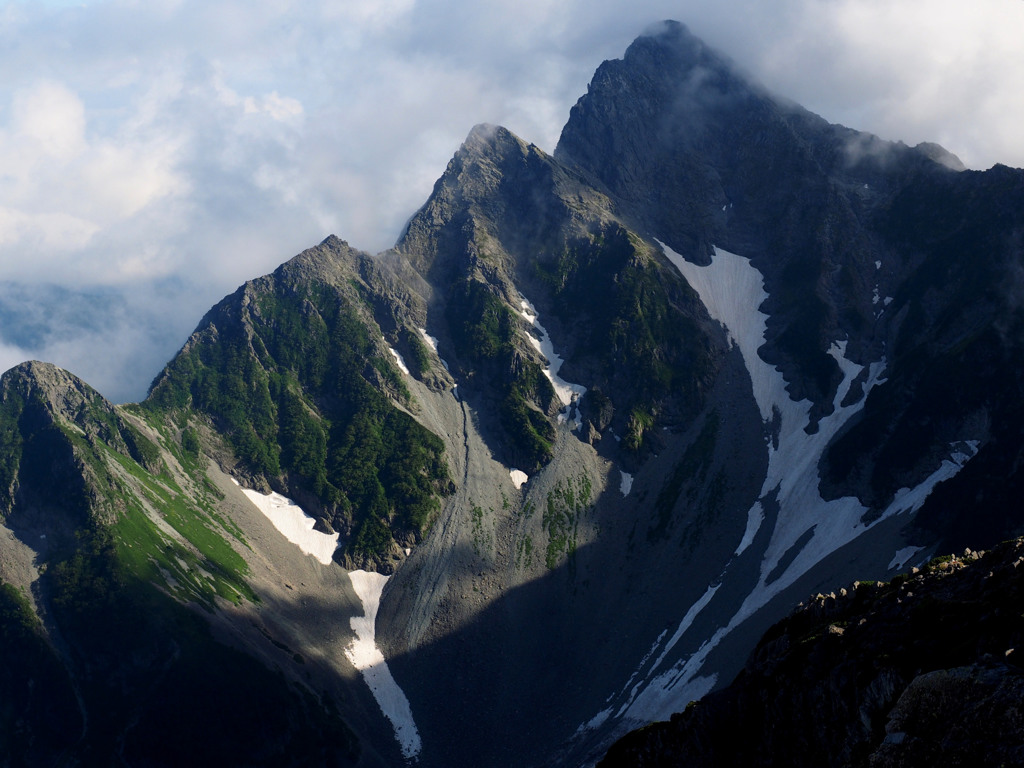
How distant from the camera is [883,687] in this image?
162 feet

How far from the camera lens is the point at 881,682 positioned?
49.7 metres

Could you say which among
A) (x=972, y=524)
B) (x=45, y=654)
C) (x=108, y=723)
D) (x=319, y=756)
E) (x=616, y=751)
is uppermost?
(x=45, y=654)

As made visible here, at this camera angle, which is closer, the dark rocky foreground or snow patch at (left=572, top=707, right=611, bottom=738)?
the dark rocky foreground

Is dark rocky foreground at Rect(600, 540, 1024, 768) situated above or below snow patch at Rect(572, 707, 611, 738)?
below

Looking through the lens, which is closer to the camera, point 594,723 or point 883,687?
point 883,687

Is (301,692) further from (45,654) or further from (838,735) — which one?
(838,735)

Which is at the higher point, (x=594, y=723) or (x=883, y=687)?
(x=594, y=723)

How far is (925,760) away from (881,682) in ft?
45.2

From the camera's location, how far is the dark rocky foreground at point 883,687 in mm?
36281

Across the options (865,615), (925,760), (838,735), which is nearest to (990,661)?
(925,760)

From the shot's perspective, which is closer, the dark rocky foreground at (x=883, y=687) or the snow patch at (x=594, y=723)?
the dark rocky foreground at (x=883, y=687)

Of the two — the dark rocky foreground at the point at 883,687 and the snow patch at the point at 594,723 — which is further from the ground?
the snow patch at the point at 594,723

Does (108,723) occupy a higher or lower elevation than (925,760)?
higher

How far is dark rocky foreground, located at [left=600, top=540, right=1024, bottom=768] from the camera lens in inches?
1428
